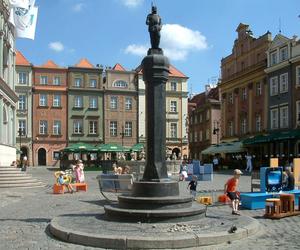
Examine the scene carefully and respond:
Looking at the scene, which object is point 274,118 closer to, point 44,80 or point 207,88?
point 44,80

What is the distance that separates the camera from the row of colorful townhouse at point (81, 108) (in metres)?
62.4

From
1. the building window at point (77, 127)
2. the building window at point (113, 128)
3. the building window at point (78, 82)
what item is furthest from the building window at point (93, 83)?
the building window at point (113, 128)

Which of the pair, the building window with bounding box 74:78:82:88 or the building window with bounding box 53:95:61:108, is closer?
the building window with bounding box 53:95:61:108

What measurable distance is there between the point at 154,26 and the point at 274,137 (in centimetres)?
3292

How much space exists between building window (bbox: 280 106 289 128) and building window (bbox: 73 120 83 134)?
2939 cm

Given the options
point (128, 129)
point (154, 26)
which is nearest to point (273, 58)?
point (128, 129)

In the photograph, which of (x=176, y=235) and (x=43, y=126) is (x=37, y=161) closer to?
(x=43, y=126)

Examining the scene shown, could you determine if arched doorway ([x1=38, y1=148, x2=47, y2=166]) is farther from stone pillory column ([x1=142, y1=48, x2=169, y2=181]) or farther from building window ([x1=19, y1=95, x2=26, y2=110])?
stone pillory column ([x1=142, y1=48, x2=169, y2=181])

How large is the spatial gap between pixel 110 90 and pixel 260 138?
26354mm

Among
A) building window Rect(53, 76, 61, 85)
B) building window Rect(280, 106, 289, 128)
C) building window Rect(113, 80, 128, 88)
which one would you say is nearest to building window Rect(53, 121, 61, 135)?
building window Rect(53, 76, 61, 85)

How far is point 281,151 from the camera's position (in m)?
43.5

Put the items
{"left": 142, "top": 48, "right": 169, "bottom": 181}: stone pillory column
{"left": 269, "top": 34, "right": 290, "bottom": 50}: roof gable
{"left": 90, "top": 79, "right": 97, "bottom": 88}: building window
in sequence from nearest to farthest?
{"left": 142, "top": 48, "right": 169, "bottom": 181}: stone pillory column
{"left": 269, "top": 34, "right": 290, "bottom": 50}: roof gable
{"left": 90, "top": 79, "right": 97, "bottom": 88}: building window

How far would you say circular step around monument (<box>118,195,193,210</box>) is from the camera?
34.7 ft

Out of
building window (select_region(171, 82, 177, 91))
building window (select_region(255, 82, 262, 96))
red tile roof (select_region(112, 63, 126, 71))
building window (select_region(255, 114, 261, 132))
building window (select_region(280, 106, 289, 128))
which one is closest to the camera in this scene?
building window (select_region(280, 106, 289, 128))
